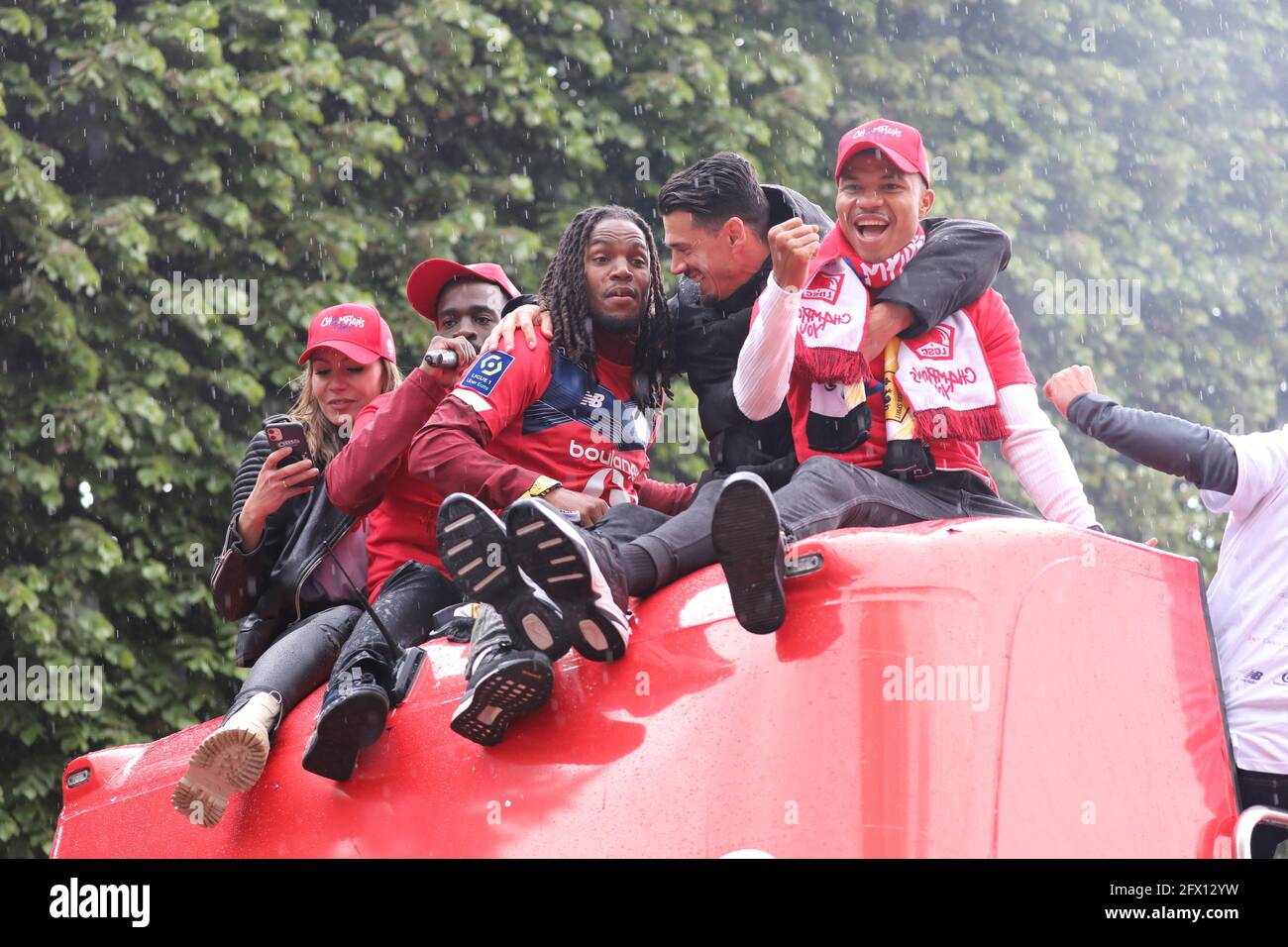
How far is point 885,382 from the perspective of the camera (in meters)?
4.52

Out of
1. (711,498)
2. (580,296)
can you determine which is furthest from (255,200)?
(711,498)

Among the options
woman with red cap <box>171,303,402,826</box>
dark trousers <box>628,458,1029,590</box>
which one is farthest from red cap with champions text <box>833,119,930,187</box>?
woman with red cap <box>171,303,402,826</box>

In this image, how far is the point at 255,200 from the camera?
9414 millimetres

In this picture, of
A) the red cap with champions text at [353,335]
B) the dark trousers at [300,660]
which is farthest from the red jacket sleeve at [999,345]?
the red cap with champions text at [353,335]

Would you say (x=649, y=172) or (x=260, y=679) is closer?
(x=260, y=679)

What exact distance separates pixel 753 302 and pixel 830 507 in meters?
1.01

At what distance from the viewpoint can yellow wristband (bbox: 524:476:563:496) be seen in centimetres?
461

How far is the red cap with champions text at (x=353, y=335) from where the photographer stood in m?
5.65

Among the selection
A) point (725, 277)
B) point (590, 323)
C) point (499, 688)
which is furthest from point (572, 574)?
point (725, 277)

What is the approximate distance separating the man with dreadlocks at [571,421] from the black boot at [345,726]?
30 cm

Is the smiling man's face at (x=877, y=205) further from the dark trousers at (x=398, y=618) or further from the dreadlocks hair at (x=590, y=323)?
the dark trousers at (x=398, y=618)

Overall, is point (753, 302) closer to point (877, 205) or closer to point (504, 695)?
point (877, 205)
